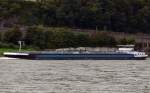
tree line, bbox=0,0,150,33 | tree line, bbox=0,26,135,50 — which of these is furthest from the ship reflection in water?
tree line, bbox=0,0,150,33

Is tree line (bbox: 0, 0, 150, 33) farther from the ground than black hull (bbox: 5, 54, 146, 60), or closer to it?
farther from the ground

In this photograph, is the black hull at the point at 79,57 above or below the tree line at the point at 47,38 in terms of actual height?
below

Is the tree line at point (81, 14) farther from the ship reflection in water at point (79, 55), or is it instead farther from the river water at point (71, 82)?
the river water at point (71, 82)

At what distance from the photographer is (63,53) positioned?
4338 inches

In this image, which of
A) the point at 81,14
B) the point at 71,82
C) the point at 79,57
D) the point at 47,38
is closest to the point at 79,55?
the point at 79,57

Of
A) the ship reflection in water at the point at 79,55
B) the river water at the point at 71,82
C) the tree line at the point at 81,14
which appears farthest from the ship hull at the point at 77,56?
the river water at the point at 71,82

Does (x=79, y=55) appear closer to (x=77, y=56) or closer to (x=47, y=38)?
(x=77, y=56)

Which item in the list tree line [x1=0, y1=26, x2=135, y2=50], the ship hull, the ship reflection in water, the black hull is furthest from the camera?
tree line [x1=0, y1=26, x2=135, y2=50]

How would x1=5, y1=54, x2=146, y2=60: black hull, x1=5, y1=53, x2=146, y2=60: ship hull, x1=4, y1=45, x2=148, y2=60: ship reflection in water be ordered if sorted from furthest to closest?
1. x1=4, y1=45, x2=148, y2=60: ship reflection in water
2. x1=5, y1=53, x2=146, y2=60: ship hull
3. x1=5, y1=54, x2=146, y2=60: black hull

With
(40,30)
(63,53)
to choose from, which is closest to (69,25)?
(40,30)

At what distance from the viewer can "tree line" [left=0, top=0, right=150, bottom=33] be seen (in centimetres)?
13975

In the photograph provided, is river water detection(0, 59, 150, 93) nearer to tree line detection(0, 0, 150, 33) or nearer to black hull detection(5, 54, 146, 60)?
black hull detection(5, 54, 146, 60)

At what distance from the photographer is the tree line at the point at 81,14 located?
Answer: 140m

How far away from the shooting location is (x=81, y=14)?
Result: 144125 millimetres
